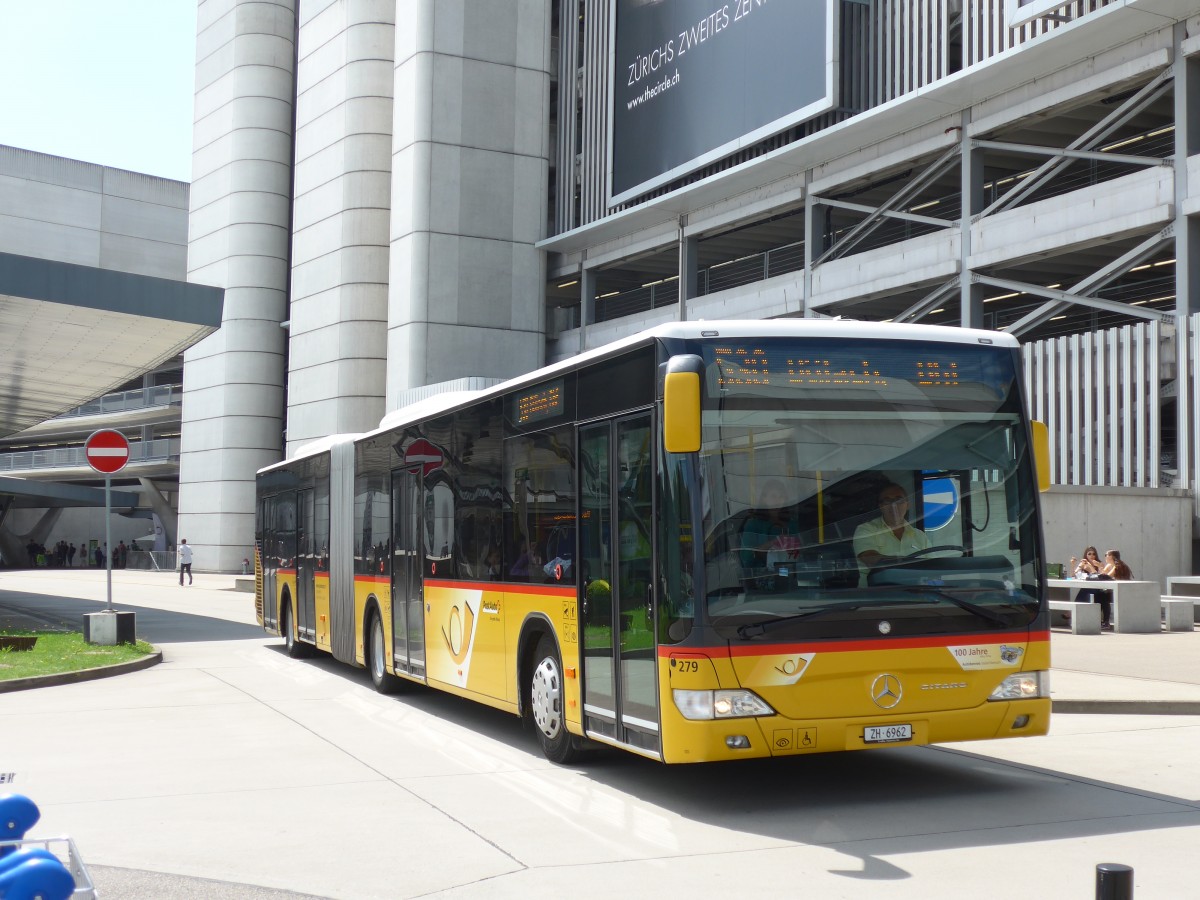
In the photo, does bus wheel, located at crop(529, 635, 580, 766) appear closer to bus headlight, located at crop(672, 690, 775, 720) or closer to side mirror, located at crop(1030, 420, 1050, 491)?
bus headlight, located at crop(672, 690, 775, 720)

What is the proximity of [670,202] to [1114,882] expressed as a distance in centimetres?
3671

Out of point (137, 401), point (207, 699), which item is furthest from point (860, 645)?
point (137, 401)

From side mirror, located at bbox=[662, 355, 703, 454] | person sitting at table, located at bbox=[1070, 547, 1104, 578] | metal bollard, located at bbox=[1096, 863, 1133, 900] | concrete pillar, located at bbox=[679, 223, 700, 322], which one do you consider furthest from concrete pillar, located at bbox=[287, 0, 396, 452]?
metal bollard, located at bbox=[1096, 863, 1133, 900]

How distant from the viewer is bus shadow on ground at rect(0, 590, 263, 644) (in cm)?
2378

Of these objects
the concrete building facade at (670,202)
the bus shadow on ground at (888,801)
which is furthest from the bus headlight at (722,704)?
the concrete building facade at (670,202)

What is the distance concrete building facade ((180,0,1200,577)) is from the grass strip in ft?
54.5

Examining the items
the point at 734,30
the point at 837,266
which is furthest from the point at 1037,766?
the point at 734,30

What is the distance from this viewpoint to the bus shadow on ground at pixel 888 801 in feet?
24.2

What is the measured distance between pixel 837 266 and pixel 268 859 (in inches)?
1157

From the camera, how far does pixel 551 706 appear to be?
10.0m

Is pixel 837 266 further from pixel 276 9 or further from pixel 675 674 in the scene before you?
pixel 276 9

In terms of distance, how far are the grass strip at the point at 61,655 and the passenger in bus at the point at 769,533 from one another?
10541 millimetres

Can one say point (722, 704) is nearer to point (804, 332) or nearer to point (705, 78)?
point (804, 332)

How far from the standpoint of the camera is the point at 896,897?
243 inches
